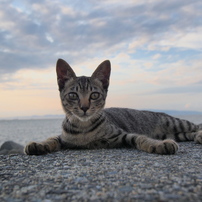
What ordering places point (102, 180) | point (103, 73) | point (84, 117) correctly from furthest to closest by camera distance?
1. point (103, 73)
2. point (84, 117)
3. point (102, 180)

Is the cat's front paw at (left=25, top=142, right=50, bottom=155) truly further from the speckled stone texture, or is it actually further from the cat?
the speckled stone texture

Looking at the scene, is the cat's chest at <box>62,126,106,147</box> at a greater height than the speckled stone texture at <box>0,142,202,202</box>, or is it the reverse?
the cat's chest at <box>62,126,106,147</box>

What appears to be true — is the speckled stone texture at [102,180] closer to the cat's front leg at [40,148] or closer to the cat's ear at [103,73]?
the cat's front leg at [40,148]

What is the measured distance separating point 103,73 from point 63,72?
75 cm

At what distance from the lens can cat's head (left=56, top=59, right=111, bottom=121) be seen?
13.9 feet

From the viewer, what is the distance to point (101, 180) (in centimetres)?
230

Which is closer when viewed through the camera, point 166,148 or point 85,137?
point 166,148

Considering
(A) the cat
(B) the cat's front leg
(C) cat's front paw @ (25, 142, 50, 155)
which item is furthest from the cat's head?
Answer: (C) cat's front paw @ (25, 142, 50, 155)

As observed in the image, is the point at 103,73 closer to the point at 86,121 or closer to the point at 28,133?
the point at 86,121

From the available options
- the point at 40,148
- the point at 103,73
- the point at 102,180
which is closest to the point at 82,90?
the point at 103,73

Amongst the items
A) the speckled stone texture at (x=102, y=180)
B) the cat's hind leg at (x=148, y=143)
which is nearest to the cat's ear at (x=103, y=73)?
the cat's hind leg at (x=148, y=143)

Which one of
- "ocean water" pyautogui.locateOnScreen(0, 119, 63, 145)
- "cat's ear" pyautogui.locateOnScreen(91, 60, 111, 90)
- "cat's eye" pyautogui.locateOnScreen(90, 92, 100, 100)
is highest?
"cat's ear" pyautogui.locateOnScreen(91, 60, 111, 90)

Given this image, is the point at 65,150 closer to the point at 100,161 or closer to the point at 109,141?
the point at 109,141

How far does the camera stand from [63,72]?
4.67 meters
